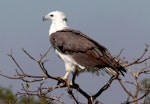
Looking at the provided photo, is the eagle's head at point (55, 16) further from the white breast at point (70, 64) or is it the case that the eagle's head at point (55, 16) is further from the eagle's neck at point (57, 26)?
the white breast at point (70, 64)

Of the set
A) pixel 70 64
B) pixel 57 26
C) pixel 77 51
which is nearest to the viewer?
pixel 70 64

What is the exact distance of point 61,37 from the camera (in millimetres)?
11438

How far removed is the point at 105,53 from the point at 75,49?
676mm

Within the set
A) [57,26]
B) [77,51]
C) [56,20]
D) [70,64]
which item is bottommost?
[70,64]

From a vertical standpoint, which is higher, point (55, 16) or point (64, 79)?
point (55, 16)

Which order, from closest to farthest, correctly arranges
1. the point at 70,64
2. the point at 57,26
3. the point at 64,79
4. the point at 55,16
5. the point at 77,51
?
the point at 64,79, the point at 70,64, the point at 77,51, the point at 57,26, the point at 55,16

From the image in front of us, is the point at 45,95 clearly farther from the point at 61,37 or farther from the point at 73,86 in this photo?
the point at 61,37

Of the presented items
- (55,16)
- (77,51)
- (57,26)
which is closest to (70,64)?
(77,51)

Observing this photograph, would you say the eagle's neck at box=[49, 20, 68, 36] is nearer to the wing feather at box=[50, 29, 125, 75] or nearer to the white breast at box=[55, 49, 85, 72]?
the wing feather at box=[50, 29, 125, 75]

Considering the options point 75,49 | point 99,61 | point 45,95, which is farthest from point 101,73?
point 45,95

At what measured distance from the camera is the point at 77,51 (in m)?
11.2

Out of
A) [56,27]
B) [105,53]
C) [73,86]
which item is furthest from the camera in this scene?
[56,27]

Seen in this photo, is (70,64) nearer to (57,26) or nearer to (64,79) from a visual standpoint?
(64,79)

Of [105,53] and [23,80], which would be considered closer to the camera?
[23,80]
